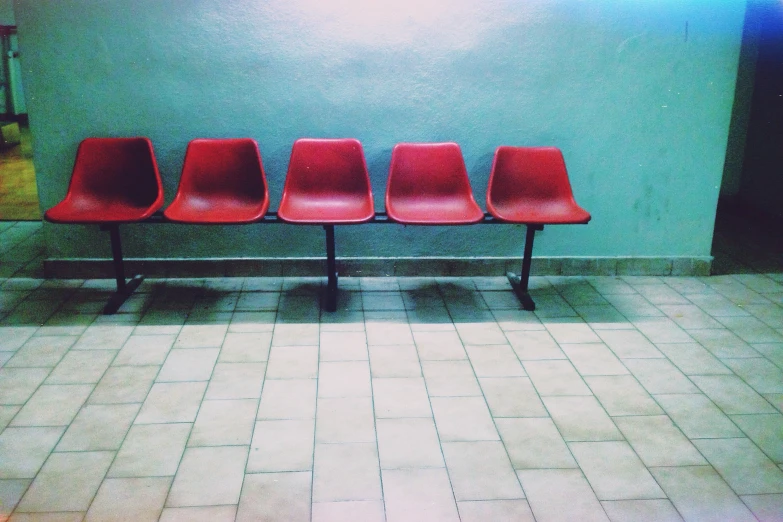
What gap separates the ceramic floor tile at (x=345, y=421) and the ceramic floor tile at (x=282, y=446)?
1.9 inches

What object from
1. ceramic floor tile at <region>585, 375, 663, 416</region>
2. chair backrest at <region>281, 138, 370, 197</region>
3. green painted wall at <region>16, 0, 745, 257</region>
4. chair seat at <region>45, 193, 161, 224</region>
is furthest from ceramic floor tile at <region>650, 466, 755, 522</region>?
chair seat at <region>45, 193, 161, 224</region>

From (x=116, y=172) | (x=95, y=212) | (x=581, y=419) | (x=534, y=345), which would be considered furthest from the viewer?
(x=116, y=172)

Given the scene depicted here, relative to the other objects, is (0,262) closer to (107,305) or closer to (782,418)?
(107,305)

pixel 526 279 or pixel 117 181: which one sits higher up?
pixel 117 181

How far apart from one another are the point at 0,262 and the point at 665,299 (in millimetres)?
4420

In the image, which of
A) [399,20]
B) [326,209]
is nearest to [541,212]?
[326,209]

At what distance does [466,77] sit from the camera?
3.99m

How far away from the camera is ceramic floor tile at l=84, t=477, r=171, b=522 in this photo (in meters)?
2.08

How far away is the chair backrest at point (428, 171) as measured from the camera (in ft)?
13.0

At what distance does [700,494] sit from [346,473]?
4.05ft

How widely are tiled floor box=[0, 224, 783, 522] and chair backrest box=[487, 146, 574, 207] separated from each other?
2.08 feet

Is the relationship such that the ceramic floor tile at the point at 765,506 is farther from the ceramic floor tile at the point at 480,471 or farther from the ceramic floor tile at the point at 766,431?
the ceramic floor tile at the point at 480,471

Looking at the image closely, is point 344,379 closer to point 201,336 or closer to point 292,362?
point 292,362

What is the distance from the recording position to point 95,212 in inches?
146
